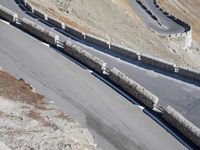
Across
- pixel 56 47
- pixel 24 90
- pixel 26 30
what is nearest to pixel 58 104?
pixel 24 90

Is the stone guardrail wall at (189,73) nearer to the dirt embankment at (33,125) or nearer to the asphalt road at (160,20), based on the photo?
the dirt embankment at (33,125)

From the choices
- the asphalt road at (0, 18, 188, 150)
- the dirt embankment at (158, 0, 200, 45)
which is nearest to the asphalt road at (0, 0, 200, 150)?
the asphalt road at (0, 18, 188, 150)

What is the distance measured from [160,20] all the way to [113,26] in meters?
27.4

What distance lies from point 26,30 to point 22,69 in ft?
25.5

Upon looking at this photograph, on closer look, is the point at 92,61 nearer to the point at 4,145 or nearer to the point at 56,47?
the point at 56,47

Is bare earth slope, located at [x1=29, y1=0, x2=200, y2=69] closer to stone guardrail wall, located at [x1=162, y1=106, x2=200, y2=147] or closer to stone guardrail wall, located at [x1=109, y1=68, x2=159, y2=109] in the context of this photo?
stone guardrail wall, located at [x1=109, y1=68, x2=159, y2=109]

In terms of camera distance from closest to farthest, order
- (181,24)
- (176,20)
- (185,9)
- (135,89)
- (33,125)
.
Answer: (33,125), (135,89), (181,24), (176,20), (185,9)

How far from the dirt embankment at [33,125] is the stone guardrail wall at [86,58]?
22.5 ft

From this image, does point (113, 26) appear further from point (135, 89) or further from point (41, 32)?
point (135, 89)

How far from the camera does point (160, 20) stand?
8744cm

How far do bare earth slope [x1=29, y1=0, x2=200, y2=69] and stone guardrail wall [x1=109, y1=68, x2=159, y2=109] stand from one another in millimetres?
16748

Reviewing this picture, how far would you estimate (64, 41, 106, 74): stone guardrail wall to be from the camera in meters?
34.1

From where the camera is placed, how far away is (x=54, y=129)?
75.9 ft

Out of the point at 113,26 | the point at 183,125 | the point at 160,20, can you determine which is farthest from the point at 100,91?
the point at 160,20
